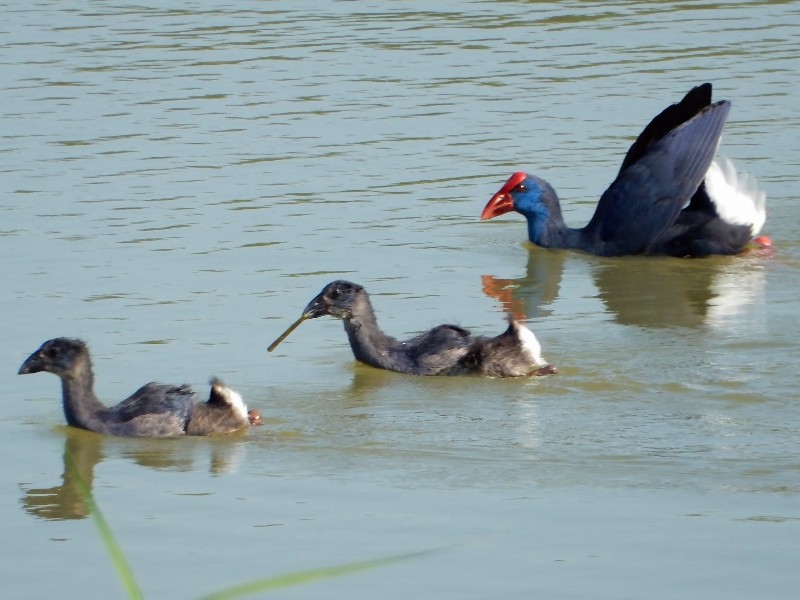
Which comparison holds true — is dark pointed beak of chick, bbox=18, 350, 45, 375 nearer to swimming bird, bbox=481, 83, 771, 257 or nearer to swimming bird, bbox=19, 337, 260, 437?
swimming bird, bbox=19, 337, 260, 437

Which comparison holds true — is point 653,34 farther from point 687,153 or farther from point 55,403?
point 55,403

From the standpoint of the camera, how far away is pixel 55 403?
10.1 m

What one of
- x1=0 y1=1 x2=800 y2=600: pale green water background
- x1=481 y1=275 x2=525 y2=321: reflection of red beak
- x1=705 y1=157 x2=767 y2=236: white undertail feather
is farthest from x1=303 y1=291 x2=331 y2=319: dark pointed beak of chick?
x1=705 y1=157 x2=767 y2=236: white undertail feather

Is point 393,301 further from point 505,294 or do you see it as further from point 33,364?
point 33,364

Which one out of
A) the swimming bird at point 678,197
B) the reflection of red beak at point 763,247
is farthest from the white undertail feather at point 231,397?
the reflection of red beak at point 763,247

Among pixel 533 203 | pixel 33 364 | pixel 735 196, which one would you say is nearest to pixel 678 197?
pixel 735 196

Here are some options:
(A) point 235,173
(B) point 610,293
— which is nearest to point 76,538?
(B) point 610,293

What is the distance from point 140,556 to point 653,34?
15.7m

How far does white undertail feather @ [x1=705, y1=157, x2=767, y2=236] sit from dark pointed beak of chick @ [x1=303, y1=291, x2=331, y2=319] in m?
4.15

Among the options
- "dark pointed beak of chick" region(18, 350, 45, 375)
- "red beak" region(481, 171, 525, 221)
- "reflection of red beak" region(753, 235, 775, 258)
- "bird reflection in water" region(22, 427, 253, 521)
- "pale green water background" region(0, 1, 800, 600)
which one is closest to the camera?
"pale green water background" region(0, 1, 800, 600)

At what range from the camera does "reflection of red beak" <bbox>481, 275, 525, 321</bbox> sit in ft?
39.0

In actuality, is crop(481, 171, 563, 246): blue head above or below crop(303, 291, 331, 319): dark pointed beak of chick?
above

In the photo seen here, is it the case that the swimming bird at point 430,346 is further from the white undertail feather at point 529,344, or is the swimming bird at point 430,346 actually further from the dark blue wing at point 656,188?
the dark blue wing at point 656,188

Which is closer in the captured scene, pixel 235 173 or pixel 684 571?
pixel 684 571
